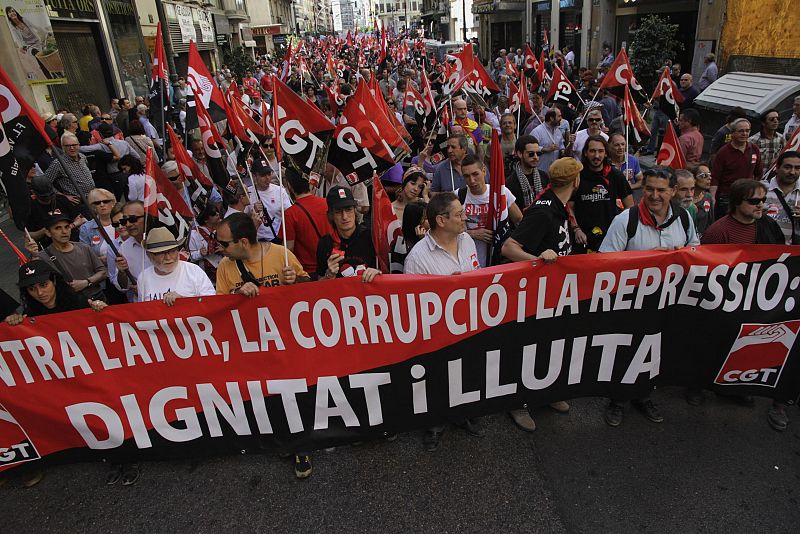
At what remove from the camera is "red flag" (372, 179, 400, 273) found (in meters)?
4.09

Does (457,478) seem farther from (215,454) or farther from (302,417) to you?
(215,454)

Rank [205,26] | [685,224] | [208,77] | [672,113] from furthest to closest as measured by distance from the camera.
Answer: [205,26] < [672,113] < [208,77] < [685,224]

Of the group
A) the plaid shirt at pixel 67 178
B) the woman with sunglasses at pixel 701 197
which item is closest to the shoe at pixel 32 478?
the plaid shirt at pixel 67 178

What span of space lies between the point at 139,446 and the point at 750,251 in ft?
14.2

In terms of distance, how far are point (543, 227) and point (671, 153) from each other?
291 centimetres

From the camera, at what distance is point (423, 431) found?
3.97 metres

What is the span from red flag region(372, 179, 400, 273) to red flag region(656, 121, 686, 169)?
3347 mm

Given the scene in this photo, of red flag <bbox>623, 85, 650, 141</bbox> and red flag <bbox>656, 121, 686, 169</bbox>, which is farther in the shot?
red flag <bbox>623, 85, 650, 141</bbox>

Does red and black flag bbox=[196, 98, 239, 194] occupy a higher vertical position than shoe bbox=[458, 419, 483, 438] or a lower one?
higher

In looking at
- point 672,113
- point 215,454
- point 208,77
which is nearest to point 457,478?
point 215,454

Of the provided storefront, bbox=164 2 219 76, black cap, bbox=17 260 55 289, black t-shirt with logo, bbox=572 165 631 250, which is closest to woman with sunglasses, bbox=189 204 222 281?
black cap, bbox=17 260 55 289

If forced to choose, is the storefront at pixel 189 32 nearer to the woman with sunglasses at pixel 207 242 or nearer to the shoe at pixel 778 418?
the woman with sunglasses at pixel 207 242

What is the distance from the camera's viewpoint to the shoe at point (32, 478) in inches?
146

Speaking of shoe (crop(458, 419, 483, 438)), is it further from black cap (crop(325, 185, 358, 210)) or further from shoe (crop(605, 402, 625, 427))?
black cap (crop(325, 185, 358, 210))
